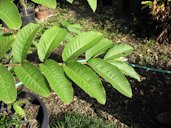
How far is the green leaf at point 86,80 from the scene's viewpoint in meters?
0.93

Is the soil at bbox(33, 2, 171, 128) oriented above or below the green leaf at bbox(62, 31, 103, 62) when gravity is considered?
below

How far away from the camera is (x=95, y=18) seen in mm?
4609

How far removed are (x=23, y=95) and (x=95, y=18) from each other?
2392 millimetres

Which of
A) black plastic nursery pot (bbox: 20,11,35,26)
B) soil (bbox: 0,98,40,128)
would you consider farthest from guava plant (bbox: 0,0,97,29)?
black plastic nursery pot (bbox: 20,11,35,26)

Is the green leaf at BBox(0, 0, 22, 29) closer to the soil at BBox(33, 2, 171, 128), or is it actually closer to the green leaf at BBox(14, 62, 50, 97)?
the green leaf at BBox(14, 62, 50, 97)

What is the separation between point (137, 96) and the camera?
3.18 metres

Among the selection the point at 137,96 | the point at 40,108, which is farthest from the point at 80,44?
the point at 137,96

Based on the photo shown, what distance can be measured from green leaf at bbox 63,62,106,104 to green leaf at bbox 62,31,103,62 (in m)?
0.06

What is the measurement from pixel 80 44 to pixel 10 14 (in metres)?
0.27

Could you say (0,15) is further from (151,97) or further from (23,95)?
(151,97)

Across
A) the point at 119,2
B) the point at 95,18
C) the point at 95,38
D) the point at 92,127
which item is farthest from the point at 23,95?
the point at 119,2

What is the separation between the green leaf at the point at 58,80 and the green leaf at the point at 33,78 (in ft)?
0.06

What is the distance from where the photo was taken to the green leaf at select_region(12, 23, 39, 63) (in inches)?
39.9

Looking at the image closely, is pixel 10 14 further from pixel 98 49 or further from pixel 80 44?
pixel 98 49
